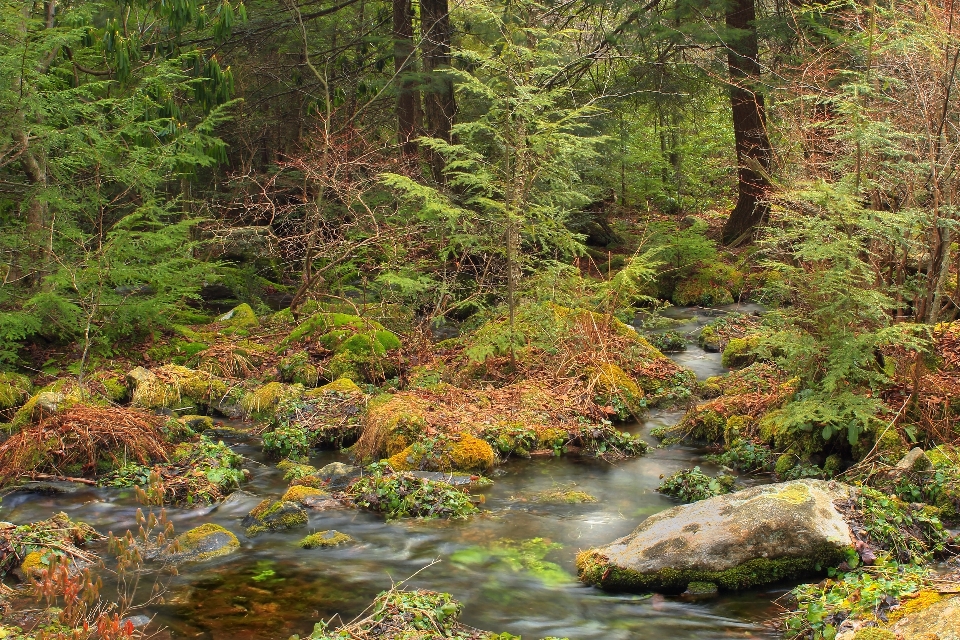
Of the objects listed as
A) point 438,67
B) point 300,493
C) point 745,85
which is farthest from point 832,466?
point 438,67

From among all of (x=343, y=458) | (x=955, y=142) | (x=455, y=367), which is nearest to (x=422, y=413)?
(x=343, y=458)

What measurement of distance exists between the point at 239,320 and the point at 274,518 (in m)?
8.06

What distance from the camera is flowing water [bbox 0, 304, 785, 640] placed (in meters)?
5.76

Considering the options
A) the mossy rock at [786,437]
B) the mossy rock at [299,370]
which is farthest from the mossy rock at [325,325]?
the mossy rock at [786,437]

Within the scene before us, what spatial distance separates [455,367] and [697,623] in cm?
659

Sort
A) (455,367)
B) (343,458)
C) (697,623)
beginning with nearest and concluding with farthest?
1. (697,623)
2. (343,458)
3. (455,367)

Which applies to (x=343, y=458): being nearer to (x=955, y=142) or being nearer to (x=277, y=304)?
(x=955, y=142)

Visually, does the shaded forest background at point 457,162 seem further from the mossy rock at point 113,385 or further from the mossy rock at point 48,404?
the mossy rock at point 48,404

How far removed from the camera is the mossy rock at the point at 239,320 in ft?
48.0

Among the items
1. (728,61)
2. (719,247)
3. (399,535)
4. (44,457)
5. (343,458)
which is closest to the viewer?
(399,535)

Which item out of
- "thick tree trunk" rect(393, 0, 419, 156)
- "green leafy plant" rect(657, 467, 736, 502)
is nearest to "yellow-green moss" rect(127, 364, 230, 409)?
"green leafy plant" rect(657, 467, 736, 502)

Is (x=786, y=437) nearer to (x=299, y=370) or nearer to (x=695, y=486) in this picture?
(x=695, y=486)

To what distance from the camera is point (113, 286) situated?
44.3 ft

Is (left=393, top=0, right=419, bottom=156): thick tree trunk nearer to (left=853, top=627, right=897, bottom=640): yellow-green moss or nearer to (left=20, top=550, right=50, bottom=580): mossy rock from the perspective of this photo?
(left=20, top=550, right=50, bottom=580): mossy rock
